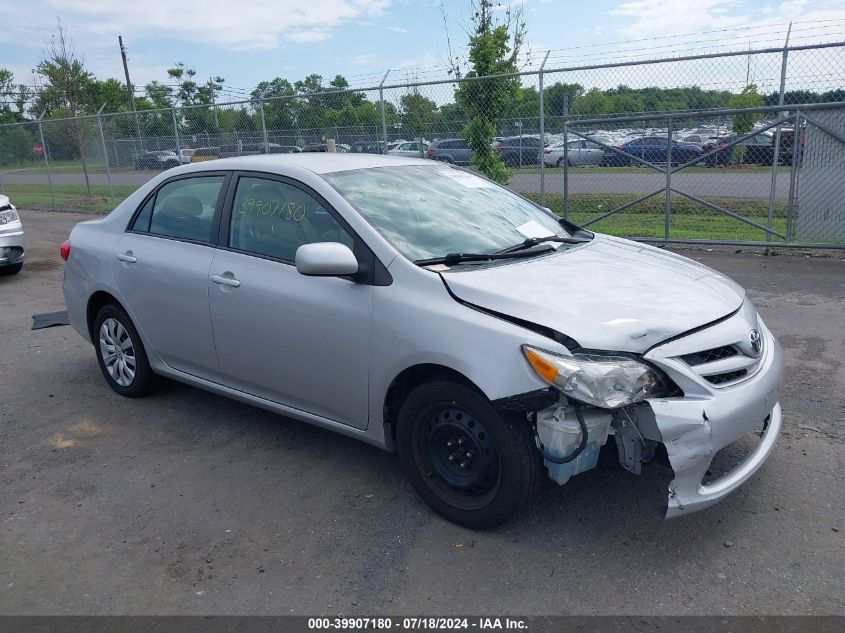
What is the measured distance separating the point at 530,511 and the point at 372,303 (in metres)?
1.26

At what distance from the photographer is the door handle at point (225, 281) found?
4.21 m

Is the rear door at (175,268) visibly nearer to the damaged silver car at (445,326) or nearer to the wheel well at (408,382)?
the damaged silver car at (445,326)

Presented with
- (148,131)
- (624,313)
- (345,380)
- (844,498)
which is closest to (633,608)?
(624,313)

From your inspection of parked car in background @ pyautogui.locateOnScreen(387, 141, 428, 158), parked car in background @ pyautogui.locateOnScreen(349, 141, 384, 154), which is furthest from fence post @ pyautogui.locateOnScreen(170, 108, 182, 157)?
parked car in background @ pyautogui.locateOnScreen(387, 141, 428, 158)

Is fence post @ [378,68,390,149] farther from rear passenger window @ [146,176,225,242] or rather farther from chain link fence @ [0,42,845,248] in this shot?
rear passenger window @ [146,176,225,242]

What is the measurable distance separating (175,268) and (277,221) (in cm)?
87

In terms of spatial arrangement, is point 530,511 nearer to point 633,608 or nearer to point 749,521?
point 633,608

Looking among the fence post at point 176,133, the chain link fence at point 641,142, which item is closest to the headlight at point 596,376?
the chain link fence at point 641,142

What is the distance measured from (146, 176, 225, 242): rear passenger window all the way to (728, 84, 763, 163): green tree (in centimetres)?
717

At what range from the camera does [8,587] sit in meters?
3.18

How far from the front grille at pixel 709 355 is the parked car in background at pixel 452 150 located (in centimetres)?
868

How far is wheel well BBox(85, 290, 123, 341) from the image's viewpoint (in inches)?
209

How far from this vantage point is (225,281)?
4266mm

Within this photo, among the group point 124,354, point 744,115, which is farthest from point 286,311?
point 744,115
